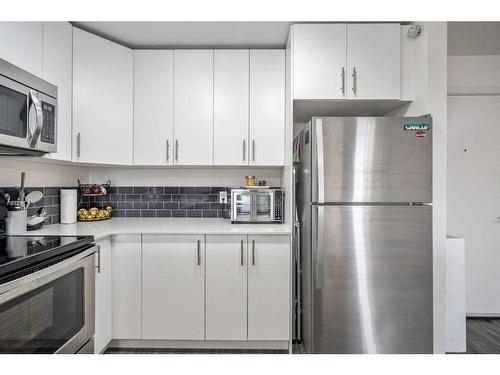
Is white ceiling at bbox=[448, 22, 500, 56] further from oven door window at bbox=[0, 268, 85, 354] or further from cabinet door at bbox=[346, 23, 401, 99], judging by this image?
oven door window at bbox=[0, 268, 85, 354]

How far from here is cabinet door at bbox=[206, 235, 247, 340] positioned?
198 centimetres

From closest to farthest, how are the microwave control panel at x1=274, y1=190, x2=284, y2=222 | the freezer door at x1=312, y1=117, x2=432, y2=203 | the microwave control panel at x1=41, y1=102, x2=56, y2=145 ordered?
1. the microwave control panel at x1=41, y1=102, x2=56, y2=145
2. the freezer door at x1=312, y1=117, x2=432, y2=203
3. the microwave control panel at x1=274, y1=190, x2=284, y2=222

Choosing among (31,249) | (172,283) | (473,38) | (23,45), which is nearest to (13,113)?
(23,45)

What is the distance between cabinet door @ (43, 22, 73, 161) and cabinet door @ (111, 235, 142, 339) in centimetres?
70

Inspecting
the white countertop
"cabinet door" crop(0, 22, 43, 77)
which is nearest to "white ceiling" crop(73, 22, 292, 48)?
"cabinet door" crop(0, 22, 43, 77)

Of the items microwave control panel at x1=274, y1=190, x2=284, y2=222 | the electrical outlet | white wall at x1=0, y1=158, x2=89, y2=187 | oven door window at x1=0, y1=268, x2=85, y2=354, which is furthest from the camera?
the electrical outlet

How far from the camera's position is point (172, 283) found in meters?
1.99

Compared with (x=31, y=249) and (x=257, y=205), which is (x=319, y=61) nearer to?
(x=257, y=205)

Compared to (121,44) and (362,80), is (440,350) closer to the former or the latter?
(362,80)

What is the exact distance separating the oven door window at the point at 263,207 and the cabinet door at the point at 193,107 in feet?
1.58

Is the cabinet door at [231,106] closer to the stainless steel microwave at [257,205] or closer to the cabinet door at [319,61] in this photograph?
the stainless steel microwave at [257,205]

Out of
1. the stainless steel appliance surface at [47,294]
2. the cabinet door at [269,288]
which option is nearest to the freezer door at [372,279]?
the cabinet door at [269,288]
